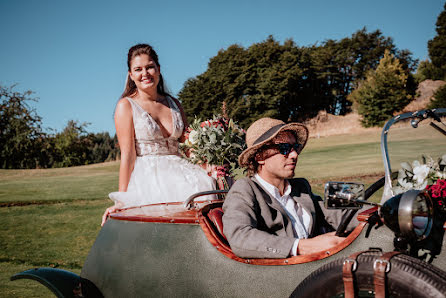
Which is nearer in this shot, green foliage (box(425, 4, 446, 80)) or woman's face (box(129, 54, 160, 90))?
woman's face (box(129, 54, 160, 90))

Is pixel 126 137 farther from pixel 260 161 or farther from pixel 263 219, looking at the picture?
pixel 263 219

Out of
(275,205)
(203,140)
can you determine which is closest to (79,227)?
(203,140)

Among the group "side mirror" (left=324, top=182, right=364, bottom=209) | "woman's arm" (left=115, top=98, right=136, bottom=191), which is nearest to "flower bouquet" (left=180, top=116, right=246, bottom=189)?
"woman's arm" (left=115, top=98, right=136, bottom=191)

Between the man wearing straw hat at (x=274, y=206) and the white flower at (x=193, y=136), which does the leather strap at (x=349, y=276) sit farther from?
the white flower at (x=193, y=136)

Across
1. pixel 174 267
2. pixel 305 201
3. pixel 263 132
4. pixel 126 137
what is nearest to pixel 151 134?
pixel 126 137

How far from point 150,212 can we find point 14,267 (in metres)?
3.67

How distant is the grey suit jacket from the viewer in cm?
195

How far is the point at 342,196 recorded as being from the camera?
146 centimetres

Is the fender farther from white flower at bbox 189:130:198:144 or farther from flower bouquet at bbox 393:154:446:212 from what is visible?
flower bouquet at bbox 393:154:446:212

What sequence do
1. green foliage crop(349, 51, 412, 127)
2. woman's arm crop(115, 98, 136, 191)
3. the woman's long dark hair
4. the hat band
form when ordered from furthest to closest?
green foliage crop(349, 51, 412, 127), the woman's long dark hair, woman's arm crop(115, 98, 136, 191), the hat band

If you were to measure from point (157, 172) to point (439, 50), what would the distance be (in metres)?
46.6

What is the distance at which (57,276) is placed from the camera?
2.70 metres

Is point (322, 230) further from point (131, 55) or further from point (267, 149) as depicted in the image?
point (131, 55)

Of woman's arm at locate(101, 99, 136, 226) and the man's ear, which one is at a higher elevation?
woman's arm at locate(101, 99, 136, 226)
